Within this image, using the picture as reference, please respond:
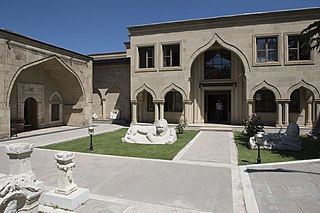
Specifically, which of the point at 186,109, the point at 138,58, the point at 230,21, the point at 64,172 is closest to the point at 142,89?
the point at 138,58

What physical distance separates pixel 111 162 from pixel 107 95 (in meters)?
15.5

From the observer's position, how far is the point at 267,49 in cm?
1582

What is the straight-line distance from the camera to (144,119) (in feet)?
66.9

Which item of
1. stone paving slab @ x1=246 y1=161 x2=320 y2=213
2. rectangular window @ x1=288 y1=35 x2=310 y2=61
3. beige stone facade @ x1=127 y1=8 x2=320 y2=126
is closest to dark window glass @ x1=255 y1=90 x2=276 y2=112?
beige stone facade @ x1=127 y1=8 x2=320 y2=126

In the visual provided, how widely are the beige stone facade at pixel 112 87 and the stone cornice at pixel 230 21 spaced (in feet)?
13.5

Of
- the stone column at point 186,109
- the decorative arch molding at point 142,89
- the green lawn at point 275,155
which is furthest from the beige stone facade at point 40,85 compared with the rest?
the green lawn at point 275,155

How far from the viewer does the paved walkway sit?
4.18 metres

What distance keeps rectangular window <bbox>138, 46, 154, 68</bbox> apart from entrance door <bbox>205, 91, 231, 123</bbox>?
557cm

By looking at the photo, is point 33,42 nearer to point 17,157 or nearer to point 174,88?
point 174,88

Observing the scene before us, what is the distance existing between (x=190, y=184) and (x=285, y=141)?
6.17m

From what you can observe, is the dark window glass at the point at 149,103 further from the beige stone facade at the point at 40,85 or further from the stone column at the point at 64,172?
the stone column at the point at 64,172

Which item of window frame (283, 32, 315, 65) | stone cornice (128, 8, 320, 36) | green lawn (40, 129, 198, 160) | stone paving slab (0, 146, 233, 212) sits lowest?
stone paving slab (0, 146, 233, 212)

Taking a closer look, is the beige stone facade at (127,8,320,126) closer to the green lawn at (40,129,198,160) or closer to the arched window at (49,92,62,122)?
the arched window at (49,92,62,122)

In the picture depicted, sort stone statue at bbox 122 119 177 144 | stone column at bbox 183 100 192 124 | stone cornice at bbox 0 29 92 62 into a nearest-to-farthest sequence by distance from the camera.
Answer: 1. stone statue at bbox 122 119 177 144
2. stone cornice at bbox 0 29 92 62
3. stone column at bbox 183 100 192 124
